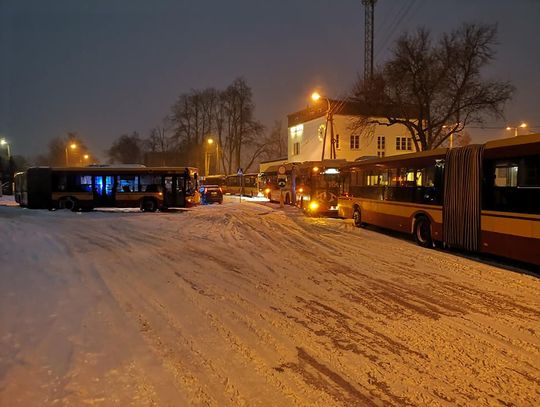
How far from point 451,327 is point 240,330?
9.62 ft

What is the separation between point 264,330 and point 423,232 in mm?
10352

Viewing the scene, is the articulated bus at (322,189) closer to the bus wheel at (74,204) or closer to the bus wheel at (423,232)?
the bus wheel at (423,232)

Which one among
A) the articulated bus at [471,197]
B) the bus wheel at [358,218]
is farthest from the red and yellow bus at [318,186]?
the articulated bus at [471,197]

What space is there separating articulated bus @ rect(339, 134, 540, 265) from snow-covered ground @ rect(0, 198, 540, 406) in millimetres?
993

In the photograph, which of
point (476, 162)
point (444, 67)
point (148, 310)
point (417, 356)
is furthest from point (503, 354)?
point (444, 67)

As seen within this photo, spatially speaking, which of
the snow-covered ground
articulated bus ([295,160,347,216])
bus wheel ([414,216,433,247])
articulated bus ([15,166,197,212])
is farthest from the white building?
the snow-covered ground

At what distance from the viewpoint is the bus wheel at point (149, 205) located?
30678 millimetres

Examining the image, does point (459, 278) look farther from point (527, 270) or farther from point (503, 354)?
point (503, 354)

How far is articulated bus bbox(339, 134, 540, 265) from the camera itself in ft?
35.7

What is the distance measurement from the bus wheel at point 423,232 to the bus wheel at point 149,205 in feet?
62.7

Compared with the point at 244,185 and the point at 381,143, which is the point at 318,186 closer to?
the point at 381,143

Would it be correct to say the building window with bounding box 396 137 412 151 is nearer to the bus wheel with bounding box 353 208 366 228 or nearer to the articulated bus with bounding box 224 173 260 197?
the articulated bus with bounding box 224 173 260 197

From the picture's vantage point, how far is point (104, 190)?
3100 cm

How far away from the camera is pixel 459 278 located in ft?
33.0
